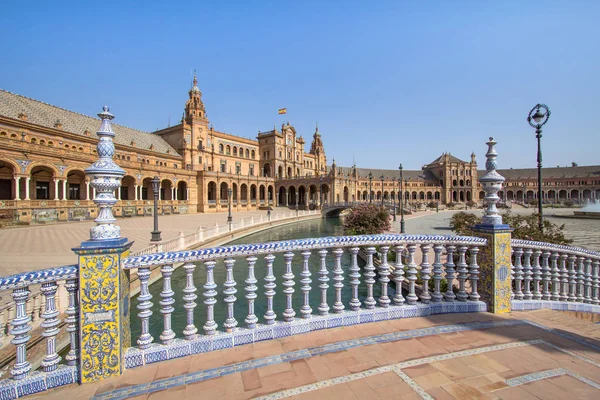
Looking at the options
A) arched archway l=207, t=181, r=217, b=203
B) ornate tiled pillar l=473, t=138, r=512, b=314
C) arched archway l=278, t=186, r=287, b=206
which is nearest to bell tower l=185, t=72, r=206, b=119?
arched archway l=207, t=181, r=217, b=203

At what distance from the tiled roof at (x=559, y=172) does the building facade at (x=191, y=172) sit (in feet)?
0.77

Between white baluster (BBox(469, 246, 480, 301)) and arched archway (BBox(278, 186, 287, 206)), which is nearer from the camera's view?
white baluster (BBox(469, 246, 480, 301))

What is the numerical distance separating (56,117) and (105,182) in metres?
40.0

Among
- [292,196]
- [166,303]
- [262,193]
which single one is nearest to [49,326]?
[166,303]

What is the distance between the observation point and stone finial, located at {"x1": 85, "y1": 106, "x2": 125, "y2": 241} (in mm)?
2842

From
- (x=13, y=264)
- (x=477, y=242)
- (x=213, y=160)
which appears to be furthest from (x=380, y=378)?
(x=213, y=160)

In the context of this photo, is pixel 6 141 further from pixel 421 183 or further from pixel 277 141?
pixel 421 183

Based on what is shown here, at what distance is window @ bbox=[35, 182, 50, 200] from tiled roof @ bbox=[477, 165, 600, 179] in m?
105

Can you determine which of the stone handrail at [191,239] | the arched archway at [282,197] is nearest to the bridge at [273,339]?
the stone handrail at [191,239]

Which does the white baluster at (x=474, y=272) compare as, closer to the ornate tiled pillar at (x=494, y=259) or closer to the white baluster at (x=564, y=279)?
the ornate tiled pillar at (x=494, y=259)

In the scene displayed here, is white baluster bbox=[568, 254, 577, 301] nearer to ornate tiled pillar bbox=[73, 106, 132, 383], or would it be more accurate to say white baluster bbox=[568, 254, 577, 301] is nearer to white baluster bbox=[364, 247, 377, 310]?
white baluster bbox=[364, 247, 377, 310]

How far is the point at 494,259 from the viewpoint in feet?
13.6

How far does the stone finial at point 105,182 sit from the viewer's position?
2842mm

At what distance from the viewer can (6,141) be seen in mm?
21531
